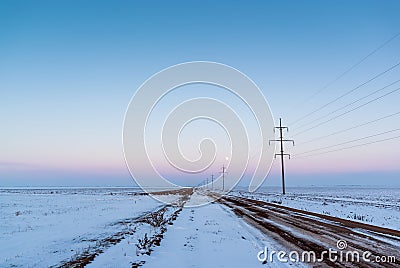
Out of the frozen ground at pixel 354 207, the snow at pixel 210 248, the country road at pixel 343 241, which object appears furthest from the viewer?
the frozen ground at pixel 354 207

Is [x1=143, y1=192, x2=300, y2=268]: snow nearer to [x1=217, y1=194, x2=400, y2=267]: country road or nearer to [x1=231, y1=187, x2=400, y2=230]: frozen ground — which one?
[x1=217, y1=194, x2=400, y2=267]: country road

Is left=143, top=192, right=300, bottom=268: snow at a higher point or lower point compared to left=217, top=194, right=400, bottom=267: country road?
lower

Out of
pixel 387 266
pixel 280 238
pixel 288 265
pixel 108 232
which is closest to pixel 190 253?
pixel 288 265

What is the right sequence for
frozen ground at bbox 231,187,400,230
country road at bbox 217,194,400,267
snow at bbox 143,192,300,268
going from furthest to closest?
frozen ground at bbox 231,187,400,230 < snow at bbox 143,192,300,268 < country road at bbox 217,194,400,267

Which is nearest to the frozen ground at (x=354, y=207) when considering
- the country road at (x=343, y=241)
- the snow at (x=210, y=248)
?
the country road at (x=343, y=241)

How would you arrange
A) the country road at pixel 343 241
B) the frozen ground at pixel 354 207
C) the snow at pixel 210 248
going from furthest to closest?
the frozen ground at pixel 354 207
the snow at pixel 210 248
the country road at pixel 343 241

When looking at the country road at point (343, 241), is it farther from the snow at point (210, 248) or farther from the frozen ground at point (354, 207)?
the frozen ground at point (354, 207)

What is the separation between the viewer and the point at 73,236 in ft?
47.2

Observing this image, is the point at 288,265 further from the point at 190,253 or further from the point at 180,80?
the point at 180,80

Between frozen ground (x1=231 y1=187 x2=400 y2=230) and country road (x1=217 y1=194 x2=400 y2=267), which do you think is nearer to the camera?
country road (x1=217 y1=194 x2=400 y2=267)

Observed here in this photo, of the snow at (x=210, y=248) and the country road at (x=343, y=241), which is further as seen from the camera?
the snow at (x=210, y=248)

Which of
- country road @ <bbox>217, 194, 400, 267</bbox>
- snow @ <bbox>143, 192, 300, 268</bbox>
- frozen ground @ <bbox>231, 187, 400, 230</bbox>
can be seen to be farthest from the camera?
frozen ground @ <bbox>231, 187, 400, 230</bbox>

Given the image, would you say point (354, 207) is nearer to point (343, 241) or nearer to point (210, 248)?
point (343, 241)

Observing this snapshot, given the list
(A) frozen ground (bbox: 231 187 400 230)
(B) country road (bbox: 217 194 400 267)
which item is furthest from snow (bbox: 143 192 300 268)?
(A) frozen ground (bbox: 231 187 400 230)
